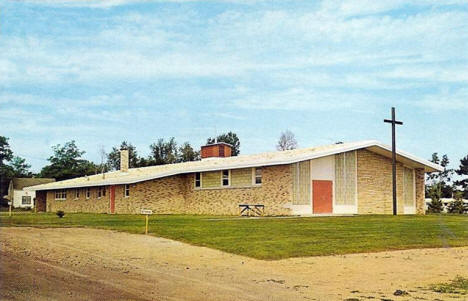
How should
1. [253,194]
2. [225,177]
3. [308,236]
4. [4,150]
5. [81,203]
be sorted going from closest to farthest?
[308,236], [253,194], [225,177], [81,203], [4,150]

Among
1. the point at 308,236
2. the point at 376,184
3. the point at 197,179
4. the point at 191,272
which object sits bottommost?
the point at 191,272

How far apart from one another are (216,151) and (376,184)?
1288 centimetres

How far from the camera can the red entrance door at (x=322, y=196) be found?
31.1m

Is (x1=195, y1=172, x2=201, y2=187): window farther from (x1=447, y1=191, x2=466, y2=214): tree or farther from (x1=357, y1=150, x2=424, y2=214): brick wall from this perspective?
(x1=447, y1=191, x2=466, y2=214): tree

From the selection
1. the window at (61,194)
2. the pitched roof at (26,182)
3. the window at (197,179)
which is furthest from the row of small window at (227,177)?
the pitched roof at (26,182)

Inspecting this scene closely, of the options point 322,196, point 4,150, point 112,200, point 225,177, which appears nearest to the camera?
point 322,196

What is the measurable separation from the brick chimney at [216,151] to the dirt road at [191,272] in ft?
85.0

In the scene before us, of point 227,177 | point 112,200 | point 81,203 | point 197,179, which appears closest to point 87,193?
point 81,203

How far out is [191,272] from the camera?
12.0 metres

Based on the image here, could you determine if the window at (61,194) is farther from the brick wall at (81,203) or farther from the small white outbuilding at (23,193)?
the small white outbuilding at (23,193)

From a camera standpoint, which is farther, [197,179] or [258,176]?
[197,179]

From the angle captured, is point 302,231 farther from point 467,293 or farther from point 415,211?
point 415,211

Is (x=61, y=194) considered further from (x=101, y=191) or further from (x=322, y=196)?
(x=322, y=196)

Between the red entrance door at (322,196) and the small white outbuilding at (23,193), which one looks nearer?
the red entrance door at (322,196)
